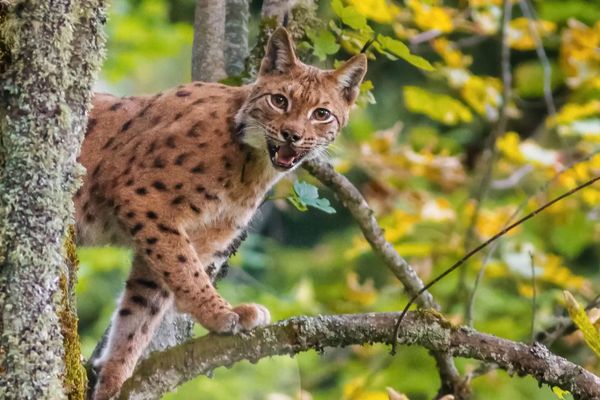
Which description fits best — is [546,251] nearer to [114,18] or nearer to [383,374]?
[383,374]

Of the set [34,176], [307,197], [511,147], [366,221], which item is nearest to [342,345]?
[307,197]

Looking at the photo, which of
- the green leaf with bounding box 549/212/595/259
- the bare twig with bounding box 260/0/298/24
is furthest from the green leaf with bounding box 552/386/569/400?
the green leaf with bounding box 549/212/595/259

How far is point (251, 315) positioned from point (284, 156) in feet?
2.11

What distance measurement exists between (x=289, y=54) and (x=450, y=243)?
316cm

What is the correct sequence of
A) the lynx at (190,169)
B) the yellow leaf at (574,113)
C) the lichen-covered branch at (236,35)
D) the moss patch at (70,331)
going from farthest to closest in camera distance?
the yellow leaf at (574,113)
the lichen-covered branch at (236,35)
the lynx at (190,169)
the moss patch at (70,331)

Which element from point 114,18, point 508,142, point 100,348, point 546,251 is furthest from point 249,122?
point 114,18

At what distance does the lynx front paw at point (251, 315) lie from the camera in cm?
383

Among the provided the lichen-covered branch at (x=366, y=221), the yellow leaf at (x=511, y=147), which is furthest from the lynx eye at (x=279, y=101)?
the yellow leaf at (x=511, y=147)

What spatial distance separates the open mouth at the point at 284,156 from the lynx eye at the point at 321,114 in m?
0.20

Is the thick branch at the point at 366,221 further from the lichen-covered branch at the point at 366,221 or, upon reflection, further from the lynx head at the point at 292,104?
the lynx head at the point at 292,104

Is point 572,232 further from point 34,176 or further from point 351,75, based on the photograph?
point 34,176

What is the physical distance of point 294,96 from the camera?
4281 millimetres

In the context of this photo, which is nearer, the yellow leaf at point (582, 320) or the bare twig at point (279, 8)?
the yellow leaf at point (582, 320)

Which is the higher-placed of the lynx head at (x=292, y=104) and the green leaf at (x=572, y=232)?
the lynx head at (x=292, y=104)
